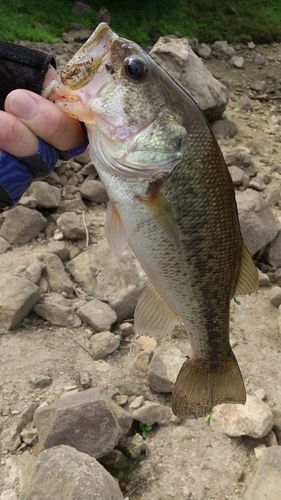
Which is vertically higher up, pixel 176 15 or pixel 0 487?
pixel 0 487

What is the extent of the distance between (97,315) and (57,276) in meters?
0.54

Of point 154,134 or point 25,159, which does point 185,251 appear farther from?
point 25,159

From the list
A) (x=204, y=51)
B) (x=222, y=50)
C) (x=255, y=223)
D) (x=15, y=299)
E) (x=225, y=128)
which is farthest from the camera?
(x=222, y=50)

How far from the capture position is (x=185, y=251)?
83.1 inches

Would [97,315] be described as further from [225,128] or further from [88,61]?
[225,128]

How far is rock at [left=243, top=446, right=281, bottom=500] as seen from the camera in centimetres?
321

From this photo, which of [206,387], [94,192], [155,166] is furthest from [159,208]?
[94,192]

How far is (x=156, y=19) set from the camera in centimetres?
1343

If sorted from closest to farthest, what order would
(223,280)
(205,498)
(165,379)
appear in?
1. (223,280)
2. (205,498)
3. (165,379)

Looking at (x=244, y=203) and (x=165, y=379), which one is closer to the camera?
(x=165, y=379)

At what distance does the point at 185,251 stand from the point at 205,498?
1.95 metres

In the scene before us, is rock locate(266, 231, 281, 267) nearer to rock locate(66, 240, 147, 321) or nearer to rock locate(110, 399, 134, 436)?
rock locate(66, 240, 147, 321)

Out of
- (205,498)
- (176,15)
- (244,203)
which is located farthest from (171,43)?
(205,498)

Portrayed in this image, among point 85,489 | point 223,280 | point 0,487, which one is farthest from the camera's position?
point 0,487
